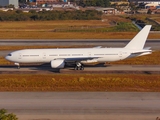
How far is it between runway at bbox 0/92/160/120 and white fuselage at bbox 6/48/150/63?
12294 mm

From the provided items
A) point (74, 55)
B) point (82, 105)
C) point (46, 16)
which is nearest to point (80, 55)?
point (74, 55)

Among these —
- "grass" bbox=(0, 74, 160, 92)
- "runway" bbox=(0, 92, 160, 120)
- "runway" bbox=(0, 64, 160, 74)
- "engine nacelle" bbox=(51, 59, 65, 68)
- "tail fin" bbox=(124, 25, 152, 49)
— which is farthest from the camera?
"tail fin" bbox=(124, 25, 152, 49)

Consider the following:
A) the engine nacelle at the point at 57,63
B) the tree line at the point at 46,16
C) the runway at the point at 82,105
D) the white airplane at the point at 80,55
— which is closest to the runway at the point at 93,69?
the engine nacelle at the point at 57,63

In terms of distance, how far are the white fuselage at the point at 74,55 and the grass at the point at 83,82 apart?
433 cm

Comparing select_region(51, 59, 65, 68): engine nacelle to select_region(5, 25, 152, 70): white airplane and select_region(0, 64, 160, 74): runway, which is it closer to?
select_region(5, 25, 152, 70): white airplane

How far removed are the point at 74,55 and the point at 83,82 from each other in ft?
27.1

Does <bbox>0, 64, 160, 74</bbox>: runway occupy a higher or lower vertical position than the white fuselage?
lower

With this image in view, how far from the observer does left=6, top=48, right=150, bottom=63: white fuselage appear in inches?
1746

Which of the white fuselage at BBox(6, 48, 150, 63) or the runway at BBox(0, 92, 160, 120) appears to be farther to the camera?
the white fuselage at BBox(6, 48, 150, 63)

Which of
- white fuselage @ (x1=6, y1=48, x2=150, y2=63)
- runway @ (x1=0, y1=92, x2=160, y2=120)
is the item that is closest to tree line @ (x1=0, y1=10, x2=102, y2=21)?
white fuselage @ (x1=6, y1=48, x2=150, y2=63)

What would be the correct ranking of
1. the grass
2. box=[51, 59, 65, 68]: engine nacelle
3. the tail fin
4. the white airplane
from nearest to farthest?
the grass
box=[51, 59, 65, 68]: engine nacelle
the white airplane
the tail fin

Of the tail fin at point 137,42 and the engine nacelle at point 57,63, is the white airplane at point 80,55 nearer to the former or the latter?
the tail fin at point 137,42

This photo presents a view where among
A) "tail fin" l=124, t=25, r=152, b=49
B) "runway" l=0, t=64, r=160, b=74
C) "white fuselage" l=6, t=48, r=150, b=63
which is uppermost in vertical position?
"tail fin" l=124, t=25, r=152, b=49

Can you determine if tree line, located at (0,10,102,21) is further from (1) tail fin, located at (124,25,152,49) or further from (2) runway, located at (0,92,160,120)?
(2) runway, located at (0,92,160,120)
